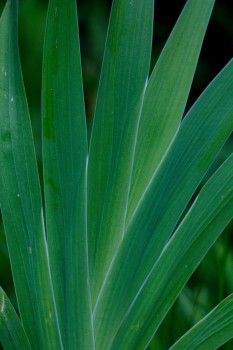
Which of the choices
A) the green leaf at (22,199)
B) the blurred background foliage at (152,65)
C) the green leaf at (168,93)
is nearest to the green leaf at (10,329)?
the green leaf at (22,199)

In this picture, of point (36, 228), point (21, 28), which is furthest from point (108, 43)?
point (21, 28)


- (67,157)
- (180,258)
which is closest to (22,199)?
(67,157)

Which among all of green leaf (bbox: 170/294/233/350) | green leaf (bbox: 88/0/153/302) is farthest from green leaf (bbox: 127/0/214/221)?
green leaf (bbox: 170/294/233/350)

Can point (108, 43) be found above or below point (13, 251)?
above

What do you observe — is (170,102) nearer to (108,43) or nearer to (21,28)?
(108,43)

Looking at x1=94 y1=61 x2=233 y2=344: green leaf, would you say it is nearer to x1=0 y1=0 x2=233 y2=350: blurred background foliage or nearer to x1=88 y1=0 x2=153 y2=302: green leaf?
x1=88 y1=0 x2=153 y2=302: green leaf
